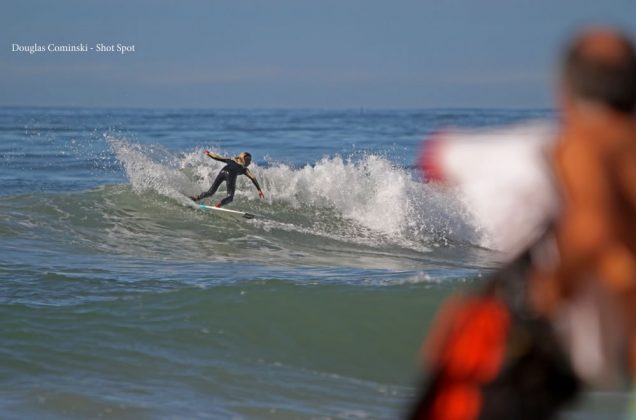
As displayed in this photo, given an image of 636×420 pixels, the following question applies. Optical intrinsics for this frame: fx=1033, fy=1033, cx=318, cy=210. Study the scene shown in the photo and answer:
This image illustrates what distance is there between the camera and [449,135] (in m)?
2.82

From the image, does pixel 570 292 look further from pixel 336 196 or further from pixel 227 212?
pixel 336 196

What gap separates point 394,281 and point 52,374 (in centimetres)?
364

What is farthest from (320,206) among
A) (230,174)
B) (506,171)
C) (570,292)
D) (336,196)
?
(570,292)

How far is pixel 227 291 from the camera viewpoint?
29.7 feet

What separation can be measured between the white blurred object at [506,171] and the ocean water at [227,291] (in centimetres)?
25

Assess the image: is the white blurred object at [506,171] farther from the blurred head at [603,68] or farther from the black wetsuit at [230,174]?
the black wetsuit at [230,174]

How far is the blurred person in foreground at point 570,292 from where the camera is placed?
2275 millimetres

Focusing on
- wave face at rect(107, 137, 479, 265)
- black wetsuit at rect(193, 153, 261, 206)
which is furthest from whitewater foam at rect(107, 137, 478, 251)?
black wetsuit at rect(193, 153, 261, 206)

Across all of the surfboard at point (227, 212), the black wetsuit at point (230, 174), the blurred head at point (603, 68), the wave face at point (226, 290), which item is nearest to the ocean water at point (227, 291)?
the wave face at point (226, 290)

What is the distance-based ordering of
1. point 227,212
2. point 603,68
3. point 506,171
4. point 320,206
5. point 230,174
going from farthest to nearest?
point 320,206 → point 230,174 → point 227,212 → point 506,171 → point 603,68

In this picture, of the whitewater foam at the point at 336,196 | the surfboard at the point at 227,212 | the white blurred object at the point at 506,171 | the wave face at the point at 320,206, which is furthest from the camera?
the surfboard at the point at 227,212

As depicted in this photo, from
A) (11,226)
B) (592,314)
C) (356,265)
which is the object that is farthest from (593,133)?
(11,226)

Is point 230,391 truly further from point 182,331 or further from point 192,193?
point 192,193

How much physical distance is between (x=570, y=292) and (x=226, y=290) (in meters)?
6.88
